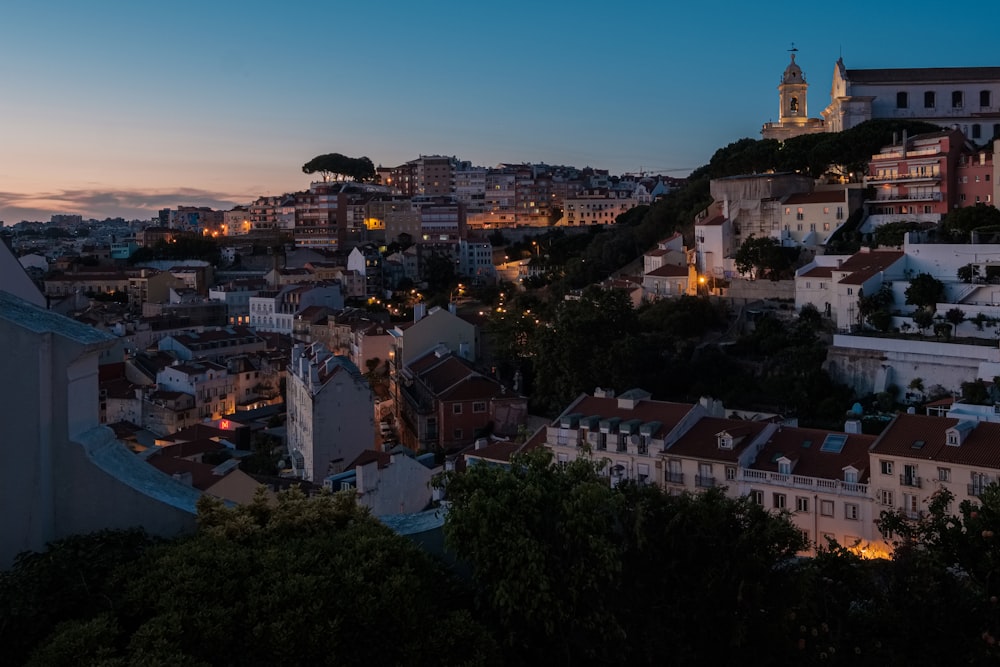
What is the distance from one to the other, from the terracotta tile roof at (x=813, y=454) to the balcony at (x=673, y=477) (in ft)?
4.94

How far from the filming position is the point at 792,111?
50.2m

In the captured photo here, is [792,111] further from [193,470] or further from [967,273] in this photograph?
[193,470]

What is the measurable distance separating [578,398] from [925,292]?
11.0 m

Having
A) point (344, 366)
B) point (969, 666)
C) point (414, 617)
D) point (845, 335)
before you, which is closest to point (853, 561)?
point (969, 666)

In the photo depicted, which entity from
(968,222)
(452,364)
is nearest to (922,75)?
(968,222)

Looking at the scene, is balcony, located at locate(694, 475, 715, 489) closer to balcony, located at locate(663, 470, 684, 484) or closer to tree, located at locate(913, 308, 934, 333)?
balcony, located at locate(663, 470, 684, 484)

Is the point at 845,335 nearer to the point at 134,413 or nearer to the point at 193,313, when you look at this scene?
the point at 134,413

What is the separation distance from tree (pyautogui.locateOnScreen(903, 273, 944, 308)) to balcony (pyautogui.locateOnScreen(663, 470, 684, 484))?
37.3 feet

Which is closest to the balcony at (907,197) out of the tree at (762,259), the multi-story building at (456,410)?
the tree at (762,259)

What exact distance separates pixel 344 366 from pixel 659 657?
62.3 feet

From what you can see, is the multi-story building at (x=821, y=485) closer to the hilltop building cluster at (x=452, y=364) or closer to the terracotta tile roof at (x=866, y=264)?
the hilltop building cluster at (x=452, y=364)

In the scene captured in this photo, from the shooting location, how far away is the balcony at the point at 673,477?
19688mm

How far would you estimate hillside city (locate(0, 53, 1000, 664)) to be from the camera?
596cm

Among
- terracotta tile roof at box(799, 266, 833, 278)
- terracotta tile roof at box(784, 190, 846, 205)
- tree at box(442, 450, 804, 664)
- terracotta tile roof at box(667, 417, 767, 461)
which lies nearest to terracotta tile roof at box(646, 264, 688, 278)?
terracotta tile roof at box(784, 190, 846, 205)
